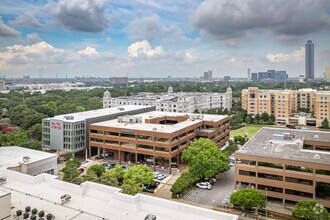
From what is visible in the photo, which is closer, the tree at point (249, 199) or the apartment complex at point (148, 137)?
the tree at point (249, 199)

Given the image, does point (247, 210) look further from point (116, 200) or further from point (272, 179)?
point (116, 200)

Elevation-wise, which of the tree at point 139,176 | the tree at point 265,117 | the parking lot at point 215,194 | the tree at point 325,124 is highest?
the tree at point 265,117

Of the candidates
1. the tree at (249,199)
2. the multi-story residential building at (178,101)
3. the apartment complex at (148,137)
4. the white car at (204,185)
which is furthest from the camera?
the multi-story residential building at (178,101)

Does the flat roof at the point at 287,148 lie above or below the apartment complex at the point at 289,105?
below

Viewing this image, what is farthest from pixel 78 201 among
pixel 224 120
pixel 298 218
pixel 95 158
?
pixel 224 120

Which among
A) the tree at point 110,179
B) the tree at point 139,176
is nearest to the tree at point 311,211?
the tree at point 139,176

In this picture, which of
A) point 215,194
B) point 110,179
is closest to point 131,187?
point 110,179

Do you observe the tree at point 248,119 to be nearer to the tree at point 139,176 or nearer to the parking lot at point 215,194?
the parking lot at point 215,194

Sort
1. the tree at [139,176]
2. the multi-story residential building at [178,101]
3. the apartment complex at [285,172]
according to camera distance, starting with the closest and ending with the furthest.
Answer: the apartment complex at [285,172], the tree at [139,176], the multi-story residential building at [178,101]
